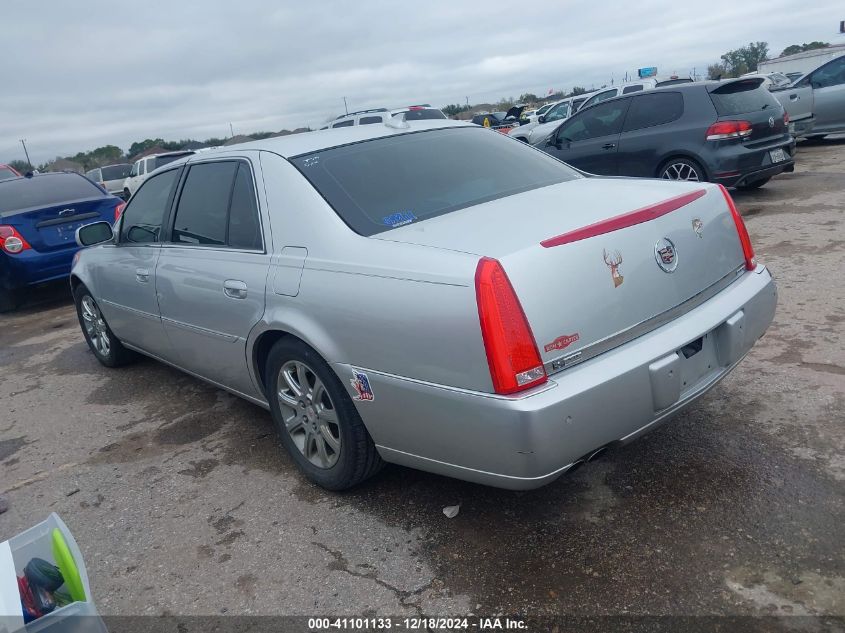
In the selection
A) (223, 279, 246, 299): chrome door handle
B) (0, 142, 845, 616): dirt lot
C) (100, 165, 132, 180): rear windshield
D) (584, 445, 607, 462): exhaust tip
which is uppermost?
(100, 165, 132, 180): rear windshield

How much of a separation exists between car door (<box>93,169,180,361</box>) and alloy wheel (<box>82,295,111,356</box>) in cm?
39

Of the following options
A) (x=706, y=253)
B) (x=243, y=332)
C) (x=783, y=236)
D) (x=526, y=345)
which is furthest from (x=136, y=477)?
(x=783, y=236)

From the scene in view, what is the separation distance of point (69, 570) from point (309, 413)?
1413 mm

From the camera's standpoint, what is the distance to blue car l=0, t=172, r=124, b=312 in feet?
26.9

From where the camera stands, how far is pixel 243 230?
359 centimetres

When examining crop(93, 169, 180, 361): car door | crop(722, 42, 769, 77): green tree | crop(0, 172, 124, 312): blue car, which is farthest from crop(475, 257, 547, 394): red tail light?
crop(722, 42, 769, 77): green tree

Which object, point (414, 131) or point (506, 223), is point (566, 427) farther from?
point (414, 131)

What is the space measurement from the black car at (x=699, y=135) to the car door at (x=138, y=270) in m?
6.11

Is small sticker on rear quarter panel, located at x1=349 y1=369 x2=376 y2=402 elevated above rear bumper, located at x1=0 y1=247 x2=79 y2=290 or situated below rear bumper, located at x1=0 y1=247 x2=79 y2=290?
below

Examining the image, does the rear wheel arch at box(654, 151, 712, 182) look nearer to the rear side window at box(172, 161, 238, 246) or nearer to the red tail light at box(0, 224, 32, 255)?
the rear side window at box(172, 161, 238, 246)

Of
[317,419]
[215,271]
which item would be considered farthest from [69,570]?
[215,271]

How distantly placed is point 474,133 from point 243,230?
1.40 metres

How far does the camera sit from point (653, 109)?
888 cm

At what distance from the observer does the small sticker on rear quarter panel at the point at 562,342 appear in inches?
96.5
